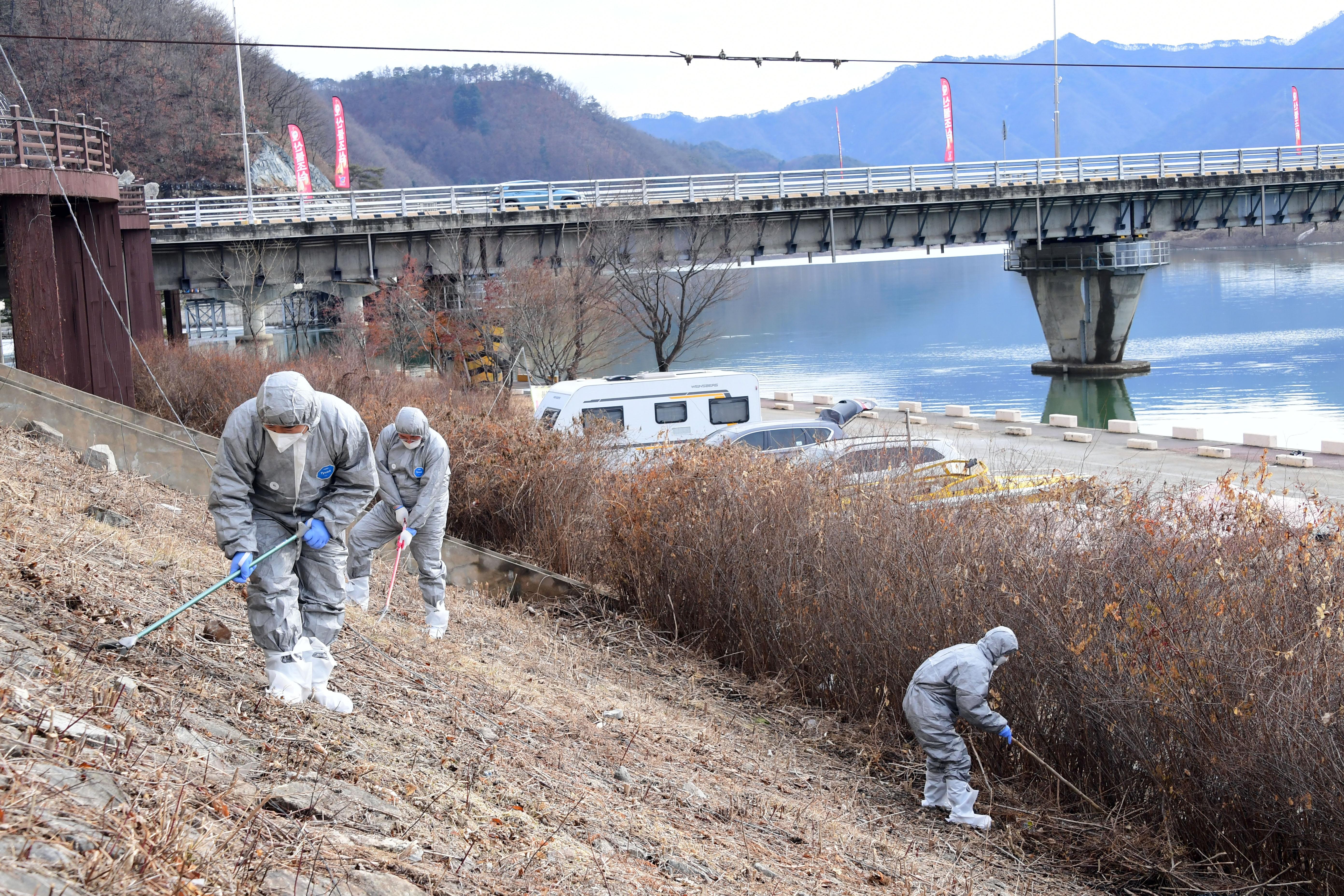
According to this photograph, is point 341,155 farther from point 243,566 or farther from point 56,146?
point 243,566

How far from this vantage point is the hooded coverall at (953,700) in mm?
6551

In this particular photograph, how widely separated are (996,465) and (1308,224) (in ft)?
140

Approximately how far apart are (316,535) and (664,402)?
1501 centimetres

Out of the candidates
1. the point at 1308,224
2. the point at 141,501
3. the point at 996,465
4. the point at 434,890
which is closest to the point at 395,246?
the point at 996,465

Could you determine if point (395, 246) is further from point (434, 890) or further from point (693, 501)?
point (434, 890)

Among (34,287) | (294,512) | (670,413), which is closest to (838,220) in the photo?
(670,413)

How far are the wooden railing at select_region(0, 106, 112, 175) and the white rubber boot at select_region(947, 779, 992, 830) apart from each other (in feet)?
43.7

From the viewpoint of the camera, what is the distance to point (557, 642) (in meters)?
9.73

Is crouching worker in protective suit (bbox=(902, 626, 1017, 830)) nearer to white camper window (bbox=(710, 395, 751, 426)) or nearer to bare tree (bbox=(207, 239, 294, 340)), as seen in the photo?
white camper window (bbox=(710, 395, 751, 426))

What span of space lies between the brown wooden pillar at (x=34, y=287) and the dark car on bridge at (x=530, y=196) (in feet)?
76.9

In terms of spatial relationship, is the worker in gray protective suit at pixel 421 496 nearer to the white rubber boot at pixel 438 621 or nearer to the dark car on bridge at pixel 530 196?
the white rubber boot at pixel 438 621

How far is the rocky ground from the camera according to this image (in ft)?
11.7

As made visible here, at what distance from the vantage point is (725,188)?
136 feet

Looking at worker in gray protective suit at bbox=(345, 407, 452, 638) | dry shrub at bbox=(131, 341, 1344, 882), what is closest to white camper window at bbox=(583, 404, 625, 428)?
dry shrub at bbox=(131, 341, 1344, 882)
